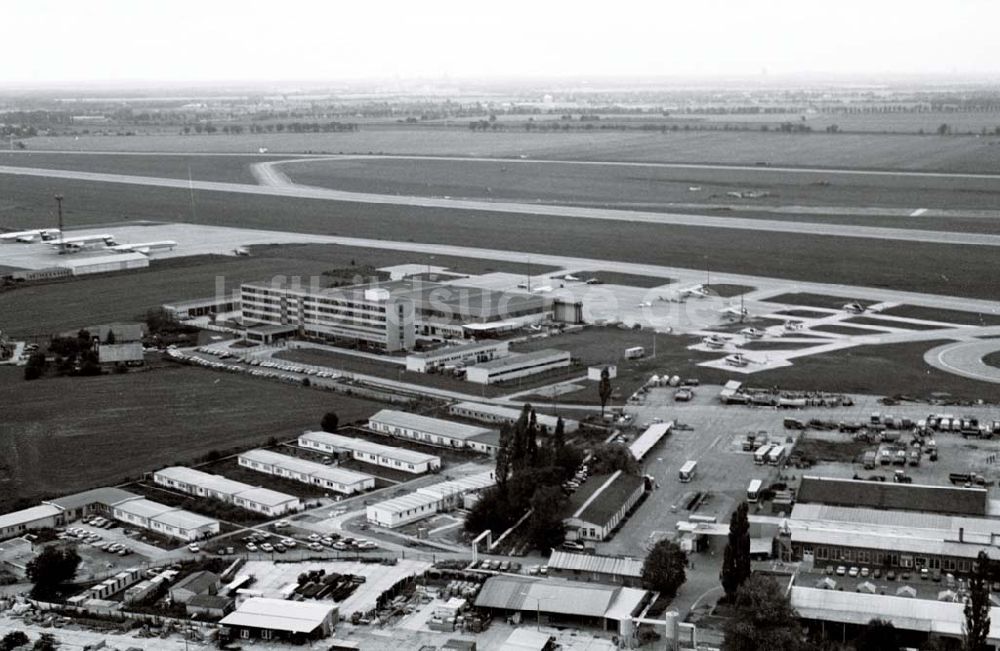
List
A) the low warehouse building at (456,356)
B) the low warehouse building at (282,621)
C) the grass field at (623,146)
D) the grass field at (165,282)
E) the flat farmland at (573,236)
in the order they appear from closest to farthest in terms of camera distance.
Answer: the low warehouse building at (282,621) → the low warehouse building at (456,356) → the grass field at (165,282) → the flat farmland at (573,236) → the grass field at (623,146)

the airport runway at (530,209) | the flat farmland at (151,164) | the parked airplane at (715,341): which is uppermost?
the flat farmland at (151,164)

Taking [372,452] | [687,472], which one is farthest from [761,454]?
[372,452]

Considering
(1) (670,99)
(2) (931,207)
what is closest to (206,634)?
(2) (931,207)

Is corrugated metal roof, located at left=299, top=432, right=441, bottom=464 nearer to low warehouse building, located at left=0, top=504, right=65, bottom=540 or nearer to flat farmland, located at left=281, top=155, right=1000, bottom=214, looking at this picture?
low warehouse building, located at left=0, top=504, right=65, bottom=540

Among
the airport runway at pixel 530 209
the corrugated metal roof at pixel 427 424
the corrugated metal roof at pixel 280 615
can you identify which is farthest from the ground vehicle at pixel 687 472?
the airport runway at pixel 530 209

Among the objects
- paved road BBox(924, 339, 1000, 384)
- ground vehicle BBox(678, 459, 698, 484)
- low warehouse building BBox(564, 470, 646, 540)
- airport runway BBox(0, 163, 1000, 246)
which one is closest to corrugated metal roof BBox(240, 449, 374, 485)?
low warehouse building BBox(564, 470, 646, 540)

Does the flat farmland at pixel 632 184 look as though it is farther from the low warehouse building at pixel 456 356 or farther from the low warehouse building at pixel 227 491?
the low warehouse building at pixel 227 491
